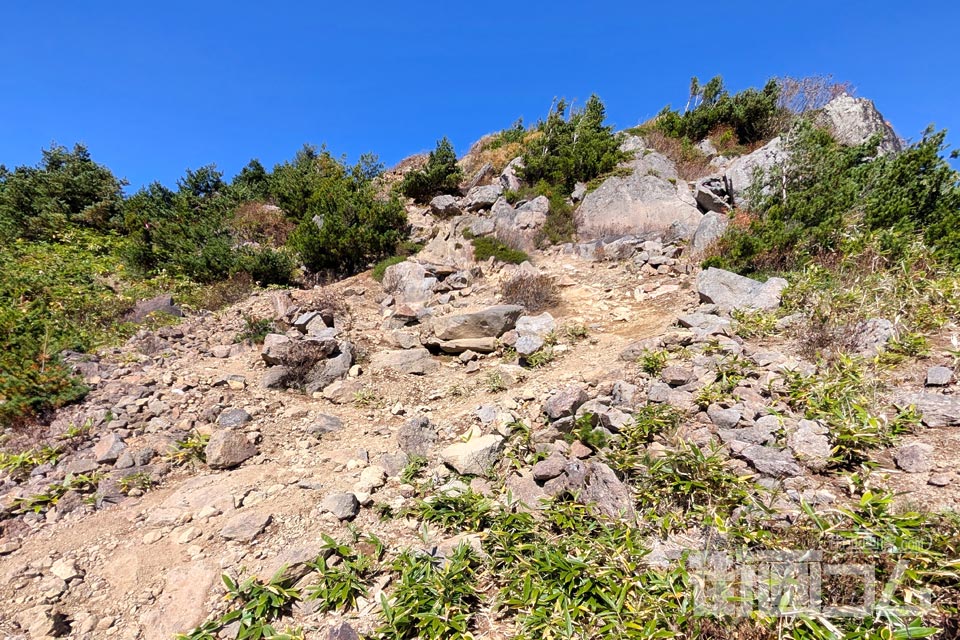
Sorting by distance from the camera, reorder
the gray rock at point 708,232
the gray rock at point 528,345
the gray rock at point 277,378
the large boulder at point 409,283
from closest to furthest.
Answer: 1. the gray rock at point 277,378
2. the gray rock at point 528,345
3. the gray rock at point 708,232
4. the large boulder at point 409,283

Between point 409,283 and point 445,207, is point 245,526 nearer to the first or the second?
point 409,283

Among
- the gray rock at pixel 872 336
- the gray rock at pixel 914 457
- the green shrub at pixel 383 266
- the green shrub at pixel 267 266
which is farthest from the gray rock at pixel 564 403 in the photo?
the green shrub at pixel 267 266

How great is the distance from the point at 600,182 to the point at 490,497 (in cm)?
1083

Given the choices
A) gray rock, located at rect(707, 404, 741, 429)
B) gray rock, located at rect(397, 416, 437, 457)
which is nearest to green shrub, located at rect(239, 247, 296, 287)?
gray rock, located at rect(397, 416, 437, 457)

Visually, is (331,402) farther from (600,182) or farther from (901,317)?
(600,182)

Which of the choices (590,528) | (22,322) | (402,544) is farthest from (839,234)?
(22,322)

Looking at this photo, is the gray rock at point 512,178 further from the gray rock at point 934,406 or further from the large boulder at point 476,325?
the gray rock at point 934,406

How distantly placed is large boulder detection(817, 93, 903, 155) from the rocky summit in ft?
28.9

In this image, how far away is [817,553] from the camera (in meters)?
2.25

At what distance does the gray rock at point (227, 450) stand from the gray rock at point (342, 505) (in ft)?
4.66

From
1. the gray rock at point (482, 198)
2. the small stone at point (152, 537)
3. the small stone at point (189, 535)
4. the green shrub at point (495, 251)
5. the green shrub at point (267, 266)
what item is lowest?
the small stone at point (189, 535)

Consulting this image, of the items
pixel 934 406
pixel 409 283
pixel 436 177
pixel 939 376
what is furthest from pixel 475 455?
pixel 436 177

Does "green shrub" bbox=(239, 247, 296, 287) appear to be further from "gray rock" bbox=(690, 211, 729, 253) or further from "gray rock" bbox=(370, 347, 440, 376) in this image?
"gray rock" bbox=(690, 211, 729, 253)

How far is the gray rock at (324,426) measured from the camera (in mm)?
4703
